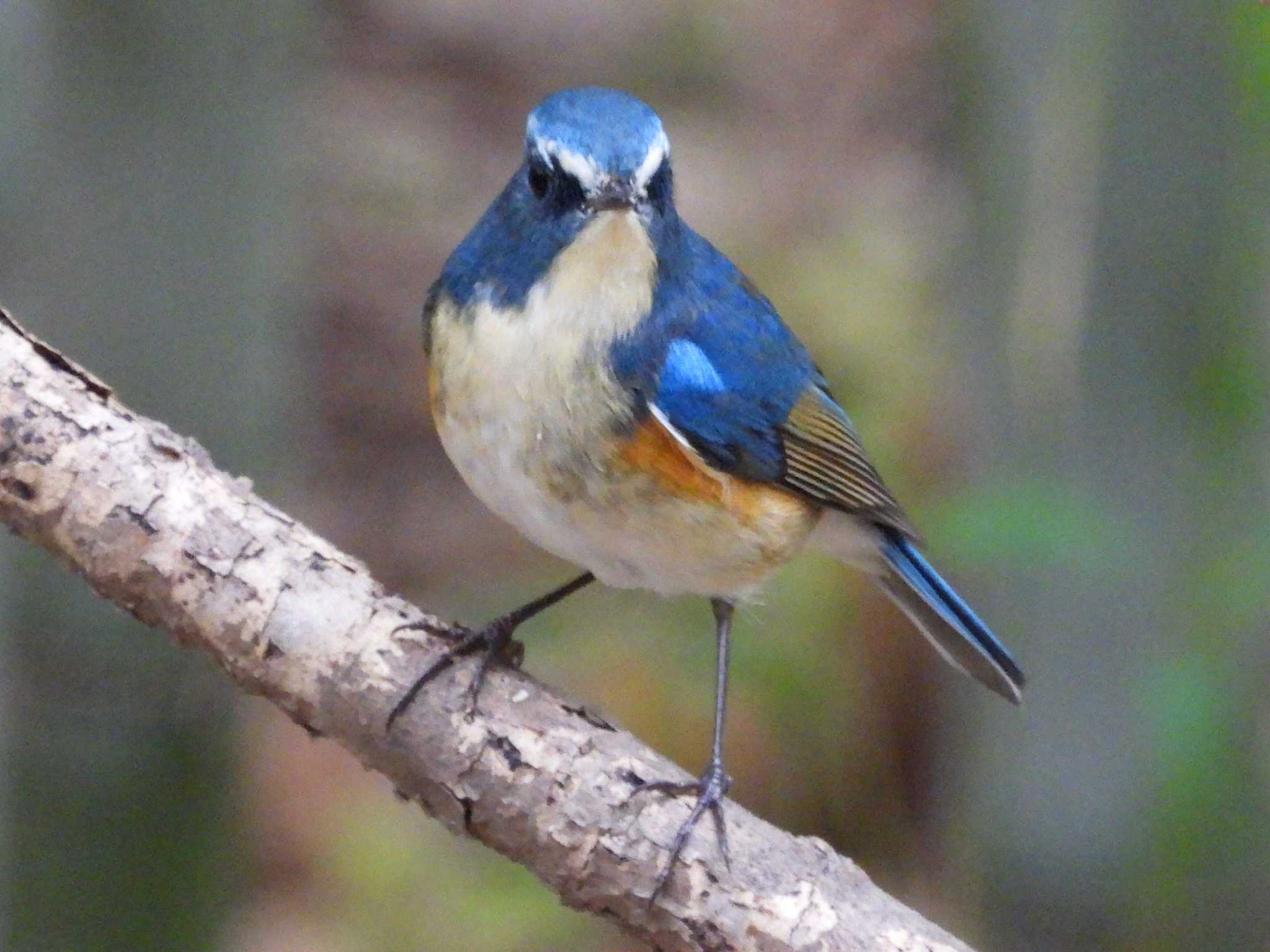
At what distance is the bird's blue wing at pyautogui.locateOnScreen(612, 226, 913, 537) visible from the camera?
2.75m

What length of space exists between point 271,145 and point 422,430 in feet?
10.7

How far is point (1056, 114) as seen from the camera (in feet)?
12.3

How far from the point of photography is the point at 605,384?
2.66 meters

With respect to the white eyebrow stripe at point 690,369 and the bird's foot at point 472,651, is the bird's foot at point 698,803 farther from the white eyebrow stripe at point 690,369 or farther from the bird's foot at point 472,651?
the white eyebrow stripe at point 690,369

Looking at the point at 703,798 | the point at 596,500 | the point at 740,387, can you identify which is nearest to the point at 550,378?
the point at 596,500

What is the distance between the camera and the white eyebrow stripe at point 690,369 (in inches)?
109

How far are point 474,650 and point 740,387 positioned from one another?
66 cm

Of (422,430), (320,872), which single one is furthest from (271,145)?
(422,430)

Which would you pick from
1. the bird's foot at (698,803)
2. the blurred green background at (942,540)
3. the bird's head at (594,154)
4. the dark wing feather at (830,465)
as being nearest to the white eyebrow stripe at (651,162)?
the bird's head at (594,154)

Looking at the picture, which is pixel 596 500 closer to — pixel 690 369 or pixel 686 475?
pixel 686 475

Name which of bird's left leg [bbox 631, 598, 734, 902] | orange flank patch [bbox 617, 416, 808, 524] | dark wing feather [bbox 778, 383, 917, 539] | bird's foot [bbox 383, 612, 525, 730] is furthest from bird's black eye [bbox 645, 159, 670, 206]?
bird's left leg [bbox 631, 598, 734, 902]

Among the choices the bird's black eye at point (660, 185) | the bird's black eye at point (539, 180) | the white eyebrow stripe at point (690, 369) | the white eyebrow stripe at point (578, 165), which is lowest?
the white eyebrow stripe at point (690, 369)

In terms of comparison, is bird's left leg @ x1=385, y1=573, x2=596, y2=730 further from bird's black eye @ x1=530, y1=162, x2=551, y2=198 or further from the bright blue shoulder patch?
bird's black eye @ x1=530, y1=162, x2=551, y2=198

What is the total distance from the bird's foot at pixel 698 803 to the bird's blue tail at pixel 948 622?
841mm
